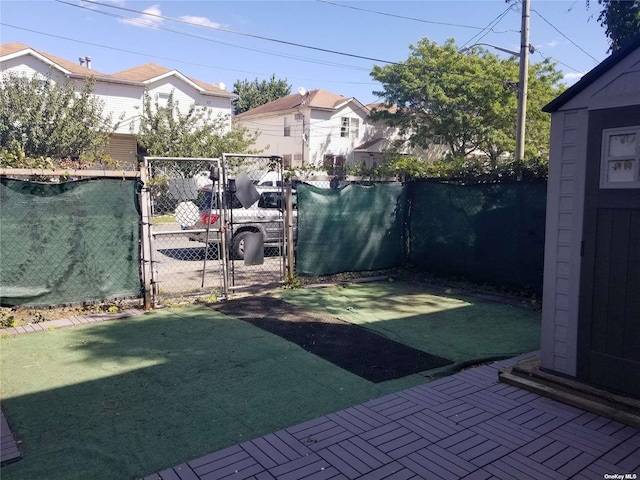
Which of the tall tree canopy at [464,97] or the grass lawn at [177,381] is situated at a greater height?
the tall tree canopy at [464,97]

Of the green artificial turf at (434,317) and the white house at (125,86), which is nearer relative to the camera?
the green artificial turf at (434,317)

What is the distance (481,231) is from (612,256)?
4.45 meters

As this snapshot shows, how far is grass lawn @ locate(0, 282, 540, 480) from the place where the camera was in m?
3.22

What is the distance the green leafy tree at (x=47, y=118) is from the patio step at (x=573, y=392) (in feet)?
59.2

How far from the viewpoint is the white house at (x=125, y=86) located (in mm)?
22391

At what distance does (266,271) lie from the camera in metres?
9.91

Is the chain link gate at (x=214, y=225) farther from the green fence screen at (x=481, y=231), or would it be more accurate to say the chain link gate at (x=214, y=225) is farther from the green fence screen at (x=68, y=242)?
the green fence screen at (x=481, y=231)

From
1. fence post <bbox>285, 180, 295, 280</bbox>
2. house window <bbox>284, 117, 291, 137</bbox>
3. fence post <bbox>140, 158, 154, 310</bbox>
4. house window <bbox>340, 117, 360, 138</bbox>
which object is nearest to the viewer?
fence post <bbox>140, 158, 154, 310</bbox>

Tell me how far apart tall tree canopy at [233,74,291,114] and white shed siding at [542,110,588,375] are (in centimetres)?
5077

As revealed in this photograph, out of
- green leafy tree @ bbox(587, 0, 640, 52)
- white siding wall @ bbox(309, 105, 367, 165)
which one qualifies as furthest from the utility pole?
white siding wall @ bbox(309, 105, 367, 165)

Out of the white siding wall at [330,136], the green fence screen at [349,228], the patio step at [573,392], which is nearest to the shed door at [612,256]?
the patio step at [573,392]

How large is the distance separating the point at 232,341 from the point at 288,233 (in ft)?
9.73

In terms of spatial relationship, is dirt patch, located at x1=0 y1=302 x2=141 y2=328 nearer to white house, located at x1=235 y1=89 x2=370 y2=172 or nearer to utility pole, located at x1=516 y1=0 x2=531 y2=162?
utility pole, located at x1=516 y1=0 x2=531 y2=162

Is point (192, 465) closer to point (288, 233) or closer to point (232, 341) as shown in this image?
point (232, 341)
